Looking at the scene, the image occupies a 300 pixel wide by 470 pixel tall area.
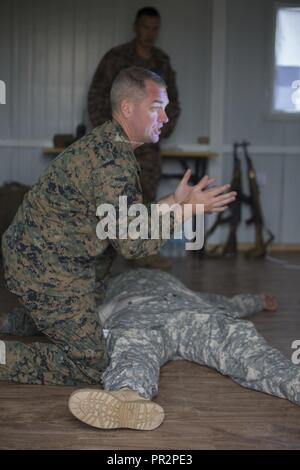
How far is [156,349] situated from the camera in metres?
2.52

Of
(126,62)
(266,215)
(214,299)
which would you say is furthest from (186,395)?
(266,215)

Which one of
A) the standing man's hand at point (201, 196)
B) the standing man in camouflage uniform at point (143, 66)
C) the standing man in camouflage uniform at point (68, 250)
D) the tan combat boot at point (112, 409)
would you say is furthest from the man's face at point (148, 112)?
the standing man in camouflage uniform at point (143, 66)

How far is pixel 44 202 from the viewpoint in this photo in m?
2.39

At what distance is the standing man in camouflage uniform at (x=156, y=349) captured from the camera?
200 centimetres

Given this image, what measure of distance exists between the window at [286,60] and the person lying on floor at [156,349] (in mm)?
3851

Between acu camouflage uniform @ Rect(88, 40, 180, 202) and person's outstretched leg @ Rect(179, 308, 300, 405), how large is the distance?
2947 mm

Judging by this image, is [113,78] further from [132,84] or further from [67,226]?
[67,226]

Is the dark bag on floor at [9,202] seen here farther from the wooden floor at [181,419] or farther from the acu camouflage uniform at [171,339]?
the wooden floor at [181,419]

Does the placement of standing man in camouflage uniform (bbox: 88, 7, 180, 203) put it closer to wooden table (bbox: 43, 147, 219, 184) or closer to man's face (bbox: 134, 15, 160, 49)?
man's face (bbox: 134, 15, 160, 49)

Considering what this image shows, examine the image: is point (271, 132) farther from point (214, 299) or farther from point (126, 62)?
point (214, 299)

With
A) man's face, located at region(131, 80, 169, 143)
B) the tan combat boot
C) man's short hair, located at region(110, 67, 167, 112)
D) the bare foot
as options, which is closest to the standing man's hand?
man's face, located at region(131, 80, 169, 143)

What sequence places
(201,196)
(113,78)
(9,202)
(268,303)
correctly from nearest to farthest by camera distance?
1. (201,196)
2. (268,303)
3. (9,202)
4. (113,78)

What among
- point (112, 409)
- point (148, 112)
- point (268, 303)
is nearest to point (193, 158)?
point (268, 303)

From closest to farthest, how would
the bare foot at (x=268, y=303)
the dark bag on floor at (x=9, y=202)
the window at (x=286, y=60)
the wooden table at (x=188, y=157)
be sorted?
1. the bare foot at (x=268, y=303)
2. the dark bag on floor at (x=9, y=202)
3. the wooden table at (x=188, y=157)
4. the window at (x=286, y=60)
